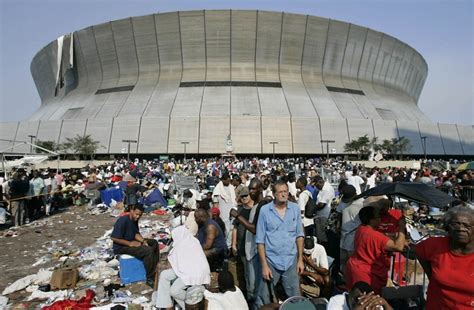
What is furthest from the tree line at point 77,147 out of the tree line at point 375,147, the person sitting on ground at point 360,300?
the person sitting on ground at point 360,300

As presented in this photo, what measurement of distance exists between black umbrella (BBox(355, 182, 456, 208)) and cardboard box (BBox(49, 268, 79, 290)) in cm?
434

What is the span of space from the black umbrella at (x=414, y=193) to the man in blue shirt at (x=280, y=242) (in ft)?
3.47

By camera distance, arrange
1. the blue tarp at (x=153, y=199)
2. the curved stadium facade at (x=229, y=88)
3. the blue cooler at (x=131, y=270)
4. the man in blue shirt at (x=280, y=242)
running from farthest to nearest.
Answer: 1. the curved stadium facade at (x=229, y=88)
2. the blue tarp at (x=153, y=199)
3. the blue cooler at (x=131, y=270)
4. the man in blue shirt at (x=280, y=242)

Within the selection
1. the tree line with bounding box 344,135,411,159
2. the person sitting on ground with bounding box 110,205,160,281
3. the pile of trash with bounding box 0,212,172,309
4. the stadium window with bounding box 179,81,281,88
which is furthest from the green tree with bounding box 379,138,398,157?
the person sitting on ground with bounding box 110,205,160,281

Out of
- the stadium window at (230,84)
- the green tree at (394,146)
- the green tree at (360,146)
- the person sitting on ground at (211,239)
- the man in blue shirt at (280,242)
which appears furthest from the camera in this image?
the stadium window at (230,84)

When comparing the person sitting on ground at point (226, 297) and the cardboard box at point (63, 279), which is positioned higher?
the person sitting on ground at point (226, 297)

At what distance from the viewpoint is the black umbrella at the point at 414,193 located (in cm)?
409

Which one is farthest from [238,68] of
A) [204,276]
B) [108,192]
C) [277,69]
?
[204,276]

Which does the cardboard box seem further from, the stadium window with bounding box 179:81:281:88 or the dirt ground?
the stadium window with bounding box 179:81:281:88

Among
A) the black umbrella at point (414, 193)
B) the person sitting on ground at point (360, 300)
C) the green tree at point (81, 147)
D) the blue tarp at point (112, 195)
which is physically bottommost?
the person sitting on ground at point (360, 300)

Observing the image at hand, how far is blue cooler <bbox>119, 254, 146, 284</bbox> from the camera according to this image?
5.48 m

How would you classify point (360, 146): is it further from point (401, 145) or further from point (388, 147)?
point (401, 145)

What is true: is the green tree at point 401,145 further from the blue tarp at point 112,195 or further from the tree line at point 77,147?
the blue tarp at point 112,195

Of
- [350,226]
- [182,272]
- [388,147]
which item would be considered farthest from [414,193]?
[388,147]
